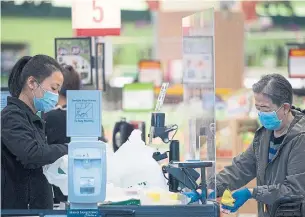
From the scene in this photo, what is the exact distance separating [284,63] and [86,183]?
51.6 feet

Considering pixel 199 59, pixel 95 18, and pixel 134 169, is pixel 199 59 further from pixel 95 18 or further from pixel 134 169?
pixel 95 18

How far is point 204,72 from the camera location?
15.2 ft

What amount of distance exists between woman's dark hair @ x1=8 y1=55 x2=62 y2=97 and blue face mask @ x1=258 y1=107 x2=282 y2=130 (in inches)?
50.2

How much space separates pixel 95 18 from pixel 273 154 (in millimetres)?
3265

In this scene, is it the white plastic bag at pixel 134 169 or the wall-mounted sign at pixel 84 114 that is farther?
the white plastic bag at pixel 134 169

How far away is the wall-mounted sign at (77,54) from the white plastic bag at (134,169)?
295 centimetres

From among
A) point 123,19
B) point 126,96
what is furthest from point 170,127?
point 123,19

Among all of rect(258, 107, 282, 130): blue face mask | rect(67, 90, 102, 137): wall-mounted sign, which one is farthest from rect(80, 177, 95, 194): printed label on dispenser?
rect(258, 107, 282, 130): blue face mask

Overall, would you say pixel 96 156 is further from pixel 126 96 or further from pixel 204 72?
pixel 126 96

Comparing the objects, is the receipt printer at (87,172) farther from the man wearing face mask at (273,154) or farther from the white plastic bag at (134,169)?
the man wearing face mask at (273,154)

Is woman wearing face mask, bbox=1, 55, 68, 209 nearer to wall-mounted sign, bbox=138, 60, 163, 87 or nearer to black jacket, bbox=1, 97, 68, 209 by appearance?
black jacket, bbox=1, 97, 68, 209

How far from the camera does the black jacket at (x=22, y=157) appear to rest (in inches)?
166

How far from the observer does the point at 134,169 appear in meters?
4.53

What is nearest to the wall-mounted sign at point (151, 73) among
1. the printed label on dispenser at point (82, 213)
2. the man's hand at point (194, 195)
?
the man's hand at point (194, 195)
